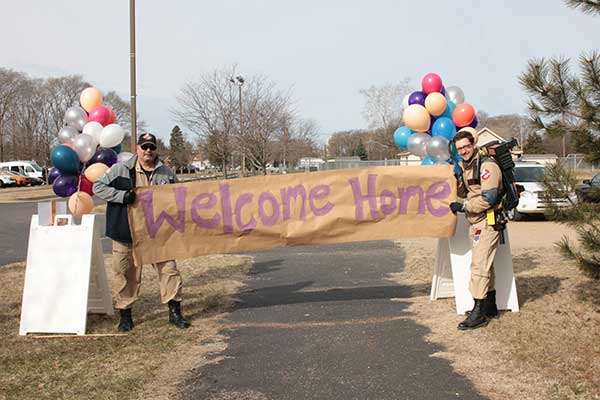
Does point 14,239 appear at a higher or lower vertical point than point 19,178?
lower

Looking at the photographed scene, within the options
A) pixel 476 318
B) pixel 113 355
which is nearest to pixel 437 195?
pixel 476 318

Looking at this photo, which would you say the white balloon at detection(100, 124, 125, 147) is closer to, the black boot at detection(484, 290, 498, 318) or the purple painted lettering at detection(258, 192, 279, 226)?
the purple painted lettering at detection(258, 192, 279, 226)

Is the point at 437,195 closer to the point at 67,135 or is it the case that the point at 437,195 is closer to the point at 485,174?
the point at 485,174

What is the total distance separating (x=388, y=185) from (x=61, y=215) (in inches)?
142

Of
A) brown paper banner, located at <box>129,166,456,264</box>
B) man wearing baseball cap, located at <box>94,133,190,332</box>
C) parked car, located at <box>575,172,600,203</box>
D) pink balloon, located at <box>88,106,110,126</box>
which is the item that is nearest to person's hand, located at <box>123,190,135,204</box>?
man wearing baseball cap, located at <box>94,133,190,332</box>

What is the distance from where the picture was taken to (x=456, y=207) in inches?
241

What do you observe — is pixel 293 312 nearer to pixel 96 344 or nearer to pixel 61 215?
pixel 96 344

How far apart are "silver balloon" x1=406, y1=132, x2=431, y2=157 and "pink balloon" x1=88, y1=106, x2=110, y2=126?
380 centimetres

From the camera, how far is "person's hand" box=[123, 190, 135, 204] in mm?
5949

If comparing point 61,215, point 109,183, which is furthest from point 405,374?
point 61,215

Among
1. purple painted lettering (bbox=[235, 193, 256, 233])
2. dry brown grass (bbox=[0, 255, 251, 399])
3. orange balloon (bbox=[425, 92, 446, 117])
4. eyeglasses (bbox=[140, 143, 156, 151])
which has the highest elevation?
orange balloon (bbox=[425, 92, 446, 117])

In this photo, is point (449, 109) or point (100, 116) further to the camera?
point (449, 109)

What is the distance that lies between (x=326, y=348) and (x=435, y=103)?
3.47 meters

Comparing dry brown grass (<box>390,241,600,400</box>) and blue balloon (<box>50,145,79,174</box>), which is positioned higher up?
blue balloon (<box>50,145,79,174</box>)
